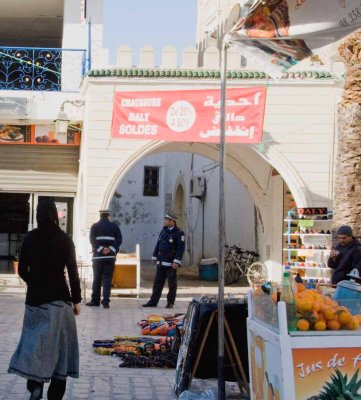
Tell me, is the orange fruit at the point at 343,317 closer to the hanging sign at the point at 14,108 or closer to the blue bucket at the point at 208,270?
the hanging sign at the point at 14,108

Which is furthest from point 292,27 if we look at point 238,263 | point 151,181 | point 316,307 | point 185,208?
point 151,181

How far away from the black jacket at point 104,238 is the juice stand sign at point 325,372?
9870 mm

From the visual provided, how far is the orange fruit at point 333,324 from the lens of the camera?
544cm

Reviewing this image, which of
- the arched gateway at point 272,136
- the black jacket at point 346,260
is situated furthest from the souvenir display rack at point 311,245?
the black jacket at point 346,260

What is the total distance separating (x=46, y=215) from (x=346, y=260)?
4.34m

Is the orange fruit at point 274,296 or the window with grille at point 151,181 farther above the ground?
the window with grille at point 151,181

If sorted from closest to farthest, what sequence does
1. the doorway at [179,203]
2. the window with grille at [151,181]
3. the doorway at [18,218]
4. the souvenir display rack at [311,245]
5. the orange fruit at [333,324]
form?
the orange fruit at [333,324], the souvenir display rack at [311,245], the doorway at [18,218], the doorway at [179,203], the window with grille at [151,181]

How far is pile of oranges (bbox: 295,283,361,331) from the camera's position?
538 cm

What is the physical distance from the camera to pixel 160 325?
1177 cm

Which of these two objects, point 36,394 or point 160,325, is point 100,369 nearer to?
point 36,394

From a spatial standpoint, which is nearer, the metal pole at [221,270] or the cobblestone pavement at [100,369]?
the metal pole at [221,270]

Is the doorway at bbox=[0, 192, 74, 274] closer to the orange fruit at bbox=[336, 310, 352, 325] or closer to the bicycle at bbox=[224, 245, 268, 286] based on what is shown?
the bicycle at bbox=[224, 245, 268, 286]

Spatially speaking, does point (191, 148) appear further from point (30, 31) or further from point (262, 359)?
point (262, 359)

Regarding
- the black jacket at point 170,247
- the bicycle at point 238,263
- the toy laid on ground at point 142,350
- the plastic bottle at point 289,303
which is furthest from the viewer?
the bicycle at point 238,263
